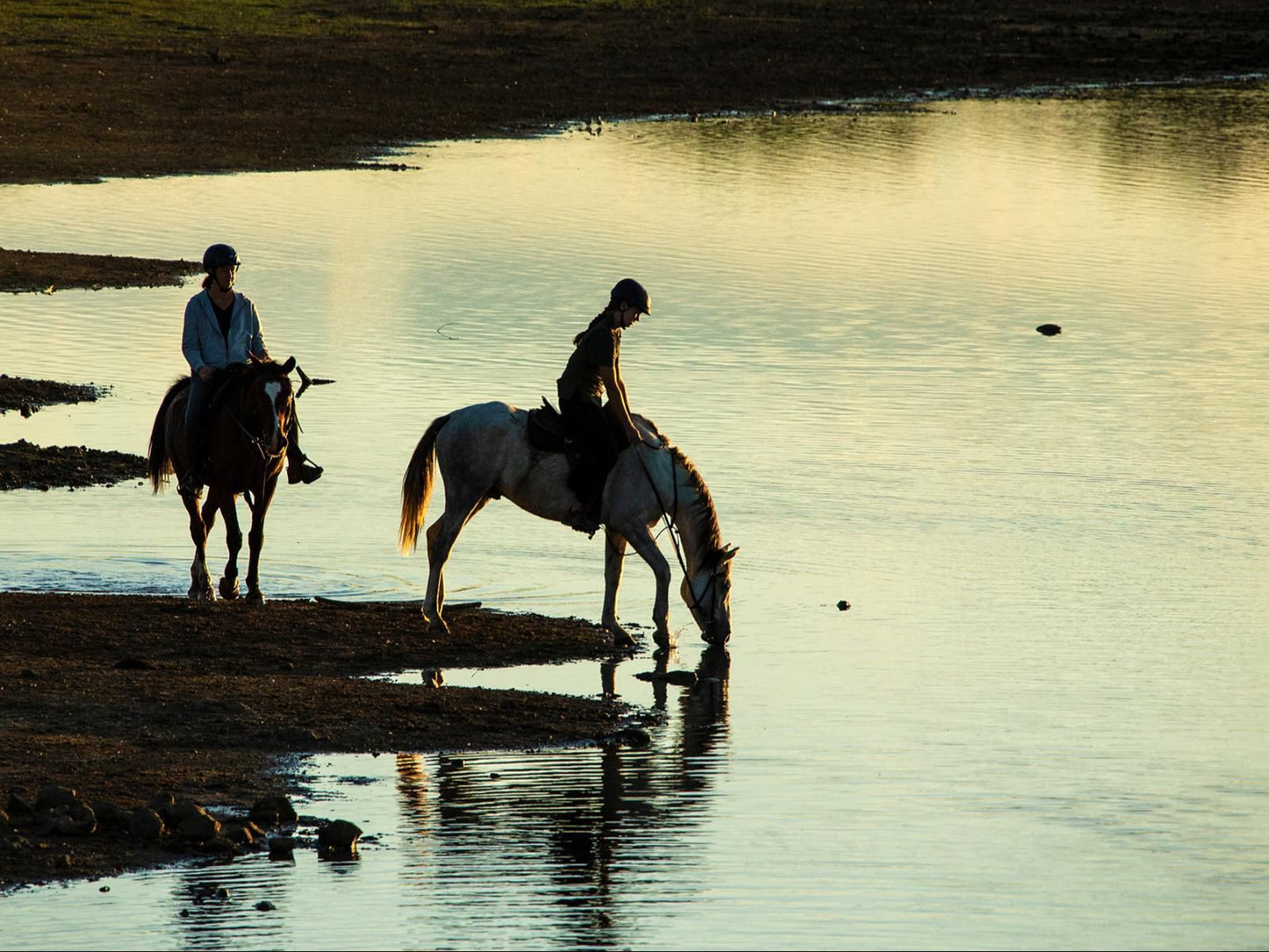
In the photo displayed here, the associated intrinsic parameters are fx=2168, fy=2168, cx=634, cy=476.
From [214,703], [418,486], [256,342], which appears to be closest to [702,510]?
[418,486]

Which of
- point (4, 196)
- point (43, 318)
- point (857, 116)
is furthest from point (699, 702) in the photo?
point (857, 116)

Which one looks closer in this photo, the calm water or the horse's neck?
the calm water

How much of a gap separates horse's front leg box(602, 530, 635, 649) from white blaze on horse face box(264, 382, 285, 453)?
2.09 metres

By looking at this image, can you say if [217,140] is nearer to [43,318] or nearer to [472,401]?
[43,318]

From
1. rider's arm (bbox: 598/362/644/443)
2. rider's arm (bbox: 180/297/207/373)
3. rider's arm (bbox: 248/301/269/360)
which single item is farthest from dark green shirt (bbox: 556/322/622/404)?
rider's arm (bbox: 180/297/207/373)


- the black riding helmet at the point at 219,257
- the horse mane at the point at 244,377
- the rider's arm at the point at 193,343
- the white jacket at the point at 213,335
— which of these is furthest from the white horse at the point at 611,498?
the black riding helmet at the point at 219,257

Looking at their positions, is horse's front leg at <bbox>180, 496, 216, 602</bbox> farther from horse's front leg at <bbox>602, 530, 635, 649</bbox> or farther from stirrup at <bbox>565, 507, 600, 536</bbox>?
horse's front leg at <bbox>602, 530, 635, 649</bbox>

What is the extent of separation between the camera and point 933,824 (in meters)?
9.75

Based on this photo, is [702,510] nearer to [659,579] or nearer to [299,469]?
[659,579]

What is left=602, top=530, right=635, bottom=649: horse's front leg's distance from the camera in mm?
13023

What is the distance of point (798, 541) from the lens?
15.6 meters

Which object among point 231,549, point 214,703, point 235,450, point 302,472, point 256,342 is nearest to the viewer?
point 214,703

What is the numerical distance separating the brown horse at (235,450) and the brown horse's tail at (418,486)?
31.7 inches

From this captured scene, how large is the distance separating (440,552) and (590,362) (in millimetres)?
1544
